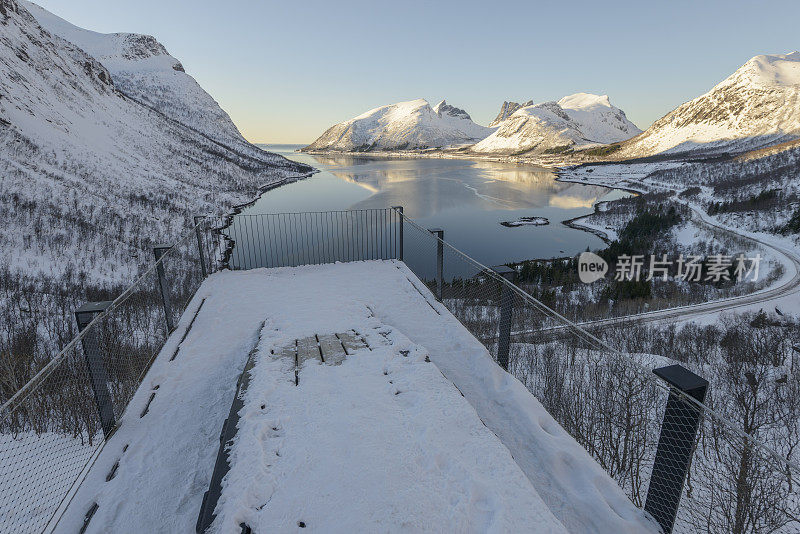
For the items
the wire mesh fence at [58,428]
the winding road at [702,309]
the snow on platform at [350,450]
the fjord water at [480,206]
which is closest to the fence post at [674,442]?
the snow on platform at [350,450]

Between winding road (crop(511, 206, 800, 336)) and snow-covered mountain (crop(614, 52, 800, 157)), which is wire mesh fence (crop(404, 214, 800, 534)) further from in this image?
snow-covered mountain (crop(614, 52, 800, 157))

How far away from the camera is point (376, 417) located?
3988 mm

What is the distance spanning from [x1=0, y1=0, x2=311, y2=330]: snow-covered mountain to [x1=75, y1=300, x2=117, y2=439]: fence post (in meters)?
11.3

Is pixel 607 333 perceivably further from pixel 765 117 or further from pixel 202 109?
pixel 765 117

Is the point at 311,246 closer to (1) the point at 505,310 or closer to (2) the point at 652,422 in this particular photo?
(2) the point at 652,422

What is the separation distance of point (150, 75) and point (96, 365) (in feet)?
414

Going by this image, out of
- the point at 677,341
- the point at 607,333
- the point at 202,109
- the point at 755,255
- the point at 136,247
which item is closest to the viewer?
the point at 677,341

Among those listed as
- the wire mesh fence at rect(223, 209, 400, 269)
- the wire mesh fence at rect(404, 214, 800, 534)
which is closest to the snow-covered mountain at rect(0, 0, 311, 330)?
the wire mesh fence at rect(223, 209, 400, 269)

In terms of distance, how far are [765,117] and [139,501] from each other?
7128 inches

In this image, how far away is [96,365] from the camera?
14.1 ft

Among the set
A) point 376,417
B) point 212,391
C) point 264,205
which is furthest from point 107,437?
point 264,205

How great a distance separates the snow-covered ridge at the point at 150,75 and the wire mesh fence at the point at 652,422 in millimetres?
88486

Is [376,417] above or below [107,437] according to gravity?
above

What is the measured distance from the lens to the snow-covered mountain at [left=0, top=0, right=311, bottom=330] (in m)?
16.7
